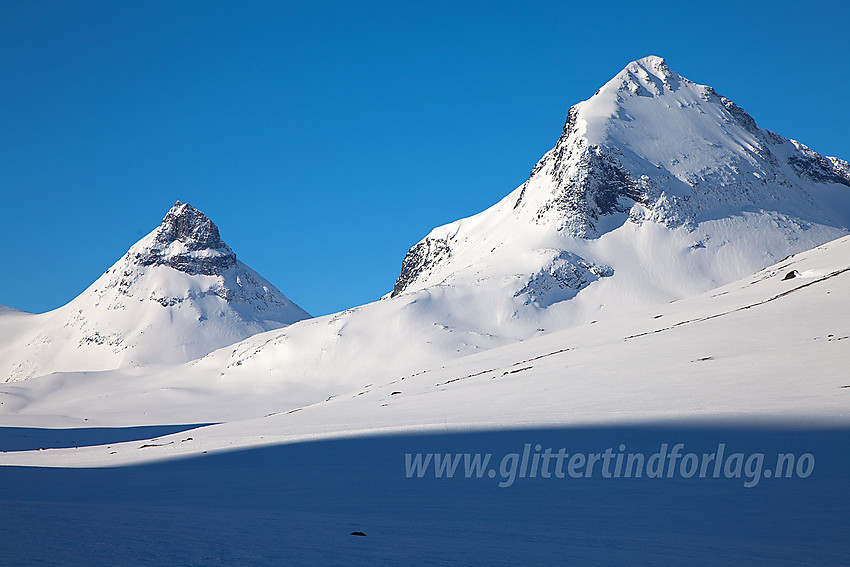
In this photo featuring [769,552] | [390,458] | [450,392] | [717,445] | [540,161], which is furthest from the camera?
[540,161]

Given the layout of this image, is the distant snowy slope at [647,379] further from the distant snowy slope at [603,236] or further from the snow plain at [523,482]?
the distant snowy slope at [603,236]

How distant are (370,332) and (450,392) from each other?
67.4 m

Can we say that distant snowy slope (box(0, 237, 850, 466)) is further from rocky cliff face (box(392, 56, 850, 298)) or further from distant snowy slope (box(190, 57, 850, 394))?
rocky cliff face (box(392, 56, 850, 298))

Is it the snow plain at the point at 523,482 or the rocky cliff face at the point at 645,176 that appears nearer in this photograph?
the snow plain at the point at 523,482

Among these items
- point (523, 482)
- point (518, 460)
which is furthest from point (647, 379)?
point (523, 482)

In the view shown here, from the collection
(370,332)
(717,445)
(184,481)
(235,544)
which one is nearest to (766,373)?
(717,445)

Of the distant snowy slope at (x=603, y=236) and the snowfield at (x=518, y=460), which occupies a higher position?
the distant snowy slope at (x=603, y=236)

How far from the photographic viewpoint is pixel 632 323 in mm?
42719

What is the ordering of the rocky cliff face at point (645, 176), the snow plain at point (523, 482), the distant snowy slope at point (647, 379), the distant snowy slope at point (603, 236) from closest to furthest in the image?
the snow plain at point (523, 482), the distant snowy slope at point (647, 379), the distant snowy slope at point (603, 236), the rocky cliff face at point (645, 176)

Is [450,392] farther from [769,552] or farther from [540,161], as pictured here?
[540,161]

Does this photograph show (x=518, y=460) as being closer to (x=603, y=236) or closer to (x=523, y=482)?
(x=523, y=482)

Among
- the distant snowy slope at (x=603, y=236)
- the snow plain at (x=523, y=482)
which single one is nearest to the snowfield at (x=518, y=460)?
the snow plain at (x=523, y=482)

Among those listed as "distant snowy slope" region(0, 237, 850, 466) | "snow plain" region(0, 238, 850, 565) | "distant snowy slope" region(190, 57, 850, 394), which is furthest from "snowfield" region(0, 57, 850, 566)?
"distant snowy slope" region(190, 57, 850, 394)

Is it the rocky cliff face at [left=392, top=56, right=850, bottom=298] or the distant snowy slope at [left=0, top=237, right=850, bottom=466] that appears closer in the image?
the distant snowy slope at [left=0, top=237, right=850, bottom=466]
